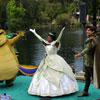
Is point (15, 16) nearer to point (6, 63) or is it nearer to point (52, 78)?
point (6, 63)

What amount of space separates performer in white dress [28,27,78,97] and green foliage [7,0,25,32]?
34.2 metres

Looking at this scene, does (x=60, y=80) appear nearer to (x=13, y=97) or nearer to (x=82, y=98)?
(x=82, y=98)

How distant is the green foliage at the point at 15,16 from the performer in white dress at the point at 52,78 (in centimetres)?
3415

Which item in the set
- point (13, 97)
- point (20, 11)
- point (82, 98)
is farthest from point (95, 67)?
point (20, 11)

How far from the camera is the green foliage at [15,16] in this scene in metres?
39.0

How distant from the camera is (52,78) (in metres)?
5.39

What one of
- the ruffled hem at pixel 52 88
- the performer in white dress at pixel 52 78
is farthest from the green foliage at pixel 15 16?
the ruffled hem at pixel 52 88

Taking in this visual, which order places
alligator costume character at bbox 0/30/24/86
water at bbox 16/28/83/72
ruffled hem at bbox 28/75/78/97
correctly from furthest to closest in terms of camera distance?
water at bbox 16/28/83/72, alligator costume character at bbox 0/30/24/86, ruffled hem at bbox 28/75/78/97

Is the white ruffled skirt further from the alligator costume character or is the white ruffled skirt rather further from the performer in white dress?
the alligator costume character

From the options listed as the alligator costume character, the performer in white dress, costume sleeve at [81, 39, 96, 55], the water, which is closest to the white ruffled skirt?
the performer in white dress

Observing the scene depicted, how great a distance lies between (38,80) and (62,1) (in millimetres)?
69829

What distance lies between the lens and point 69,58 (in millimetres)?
18000

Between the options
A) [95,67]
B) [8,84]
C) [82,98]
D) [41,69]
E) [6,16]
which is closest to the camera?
[95,67]

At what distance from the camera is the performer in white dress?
17.4ft
